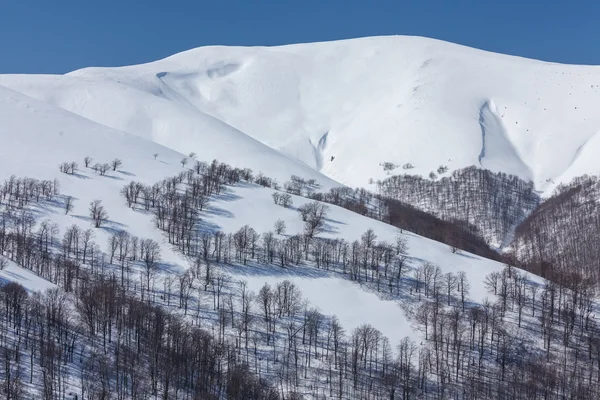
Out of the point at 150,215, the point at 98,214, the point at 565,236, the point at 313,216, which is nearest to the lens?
the point at 98,214

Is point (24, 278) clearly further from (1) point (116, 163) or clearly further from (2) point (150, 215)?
(1) point (116, 163)

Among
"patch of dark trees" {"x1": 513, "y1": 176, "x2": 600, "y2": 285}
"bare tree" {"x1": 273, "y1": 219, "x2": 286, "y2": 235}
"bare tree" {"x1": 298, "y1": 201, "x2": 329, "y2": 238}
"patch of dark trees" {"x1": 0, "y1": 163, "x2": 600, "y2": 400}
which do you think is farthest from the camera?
"patch of dark trees" {"x1": 513, "y1": 176, "x2": 600, "y2": 285}

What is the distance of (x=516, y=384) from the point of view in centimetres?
7906

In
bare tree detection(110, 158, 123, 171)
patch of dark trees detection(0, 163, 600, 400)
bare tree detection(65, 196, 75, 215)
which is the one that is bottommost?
patch of dark trees detection(0, 163, 600, 400)

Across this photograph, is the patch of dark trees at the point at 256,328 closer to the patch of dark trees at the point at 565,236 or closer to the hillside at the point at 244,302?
the hillside at the point at 244,302

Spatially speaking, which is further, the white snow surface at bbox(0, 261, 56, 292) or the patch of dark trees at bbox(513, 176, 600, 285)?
the patch of dark trees at bbox(513, 176, 600, 285)

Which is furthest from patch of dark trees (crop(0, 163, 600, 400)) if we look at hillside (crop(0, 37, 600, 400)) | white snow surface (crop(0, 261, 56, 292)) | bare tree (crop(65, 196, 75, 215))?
white snow surface (crop(0, 261, 56, 292))

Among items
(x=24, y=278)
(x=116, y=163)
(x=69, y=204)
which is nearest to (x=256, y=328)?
(x=24, y=278)

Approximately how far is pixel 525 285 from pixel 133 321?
195 feet

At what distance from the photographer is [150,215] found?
114 m

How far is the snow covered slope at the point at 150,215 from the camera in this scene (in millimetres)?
94938

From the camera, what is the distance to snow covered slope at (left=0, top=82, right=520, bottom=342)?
94938 mm

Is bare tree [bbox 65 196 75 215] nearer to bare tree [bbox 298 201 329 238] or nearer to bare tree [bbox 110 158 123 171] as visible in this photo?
bare tree [bbox 110 158 123 171]

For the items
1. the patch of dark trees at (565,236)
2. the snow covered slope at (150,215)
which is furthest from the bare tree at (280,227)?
the patch of dark trees at (565,236)
